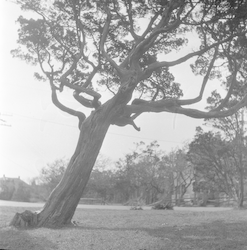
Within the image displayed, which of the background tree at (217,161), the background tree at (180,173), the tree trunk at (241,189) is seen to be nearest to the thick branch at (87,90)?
the background tree at (217,161)

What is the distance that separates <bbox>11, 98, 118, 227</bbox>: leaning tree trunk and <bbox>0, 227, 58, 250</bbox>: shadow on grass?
0.96 m

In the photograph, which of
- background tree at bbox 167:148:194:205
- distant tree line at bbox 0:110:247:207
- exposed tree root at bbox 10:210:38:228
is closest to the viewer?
exposed tree root at bbox 10:210:38:228

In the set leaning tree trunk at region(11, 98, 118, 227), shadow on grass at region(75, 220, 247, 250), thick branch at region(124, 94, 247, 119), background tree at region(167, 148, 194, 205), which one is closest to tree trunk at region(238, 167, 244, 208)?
background tree at region(167, 148, 194, 205)

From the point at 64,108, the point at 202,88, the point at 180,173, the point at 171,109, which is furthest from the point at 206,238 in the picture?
the point at 180,173

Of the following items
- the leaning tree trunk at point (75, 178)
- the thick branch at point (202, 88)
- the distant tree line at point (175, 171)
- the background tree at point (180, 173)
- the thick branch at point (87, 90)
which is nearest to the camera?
the leaning tree trunk at point (75, 178)

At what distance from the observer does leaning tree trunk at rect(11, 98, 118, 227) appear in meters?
8.30

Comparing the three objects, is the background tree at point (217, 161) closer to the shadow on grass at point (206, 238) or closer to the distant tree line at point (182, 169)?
the distant tree line at point (182, 169)

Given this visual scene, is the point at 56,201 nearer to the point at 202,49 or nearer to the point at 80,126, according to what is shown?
the point at 80,126

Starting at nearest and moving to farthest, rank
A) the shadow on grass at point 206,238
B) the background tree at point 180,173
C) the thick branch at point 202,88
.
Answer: the shadow on grass at point 206,238, the thick branch at point 202,88, the background tree at point 180,173

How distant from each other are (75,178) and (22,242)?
2618 millimetres

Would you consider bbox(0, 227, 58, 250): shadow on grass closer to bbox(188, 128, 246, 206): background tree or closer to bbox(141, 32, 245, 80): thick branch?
bbox(141, 32, 245, 80): thick branch

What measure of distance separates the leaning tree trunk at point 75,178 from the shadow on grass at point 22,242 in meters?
0.96

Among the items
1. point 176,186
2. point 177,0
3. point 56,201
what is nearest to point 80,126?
point 56,201

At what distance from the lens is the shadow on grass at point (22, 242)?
5.96 meters
